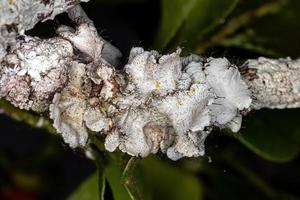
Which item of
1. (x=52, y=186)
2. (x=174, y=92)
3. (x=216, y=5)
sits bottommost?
(x=52, y=186)

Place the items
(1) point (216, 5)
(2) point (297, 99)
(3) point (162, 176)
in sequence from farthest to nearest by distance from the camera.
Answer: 1. (3) point (162, 176)
2. (1) point (216, 5)
3. (2) point (297, 99)

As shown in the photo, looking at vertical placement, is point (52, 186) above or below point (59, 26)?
below

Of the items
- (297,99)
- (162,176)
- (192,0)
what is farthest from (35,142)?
(297,99)

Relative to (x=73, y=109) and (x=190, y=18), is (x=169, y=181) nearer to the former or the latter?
(x=190, y=18)

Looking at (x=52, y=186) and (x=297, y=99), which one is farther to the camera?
(x=52, y=186)

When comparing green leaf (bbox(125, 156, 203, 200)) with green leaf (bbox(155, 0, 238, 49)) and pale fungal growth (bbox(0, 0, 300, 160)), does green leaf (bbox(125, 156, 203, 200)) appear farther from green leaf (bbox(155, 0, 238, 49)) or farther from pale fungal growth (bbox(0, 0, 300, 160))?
pale fungal growth (bbox(0, 0, 300, 160))

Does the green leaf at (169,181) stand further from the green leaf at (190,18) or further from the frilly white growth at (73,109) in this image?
the frilly white growth at (73,109)

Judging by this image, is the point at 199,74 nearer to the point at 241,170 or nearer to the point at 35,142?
the point at 241,170
